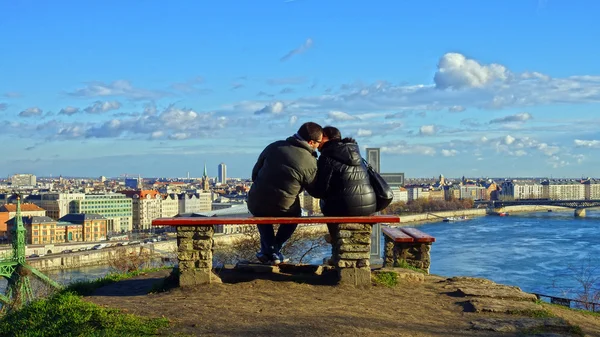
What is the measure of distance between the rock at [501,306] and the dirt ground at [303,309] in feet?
0.34

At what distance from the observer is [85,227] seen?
72.8 meters

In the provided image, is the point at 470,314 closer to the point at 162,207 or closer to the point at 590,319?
the point at 590,319

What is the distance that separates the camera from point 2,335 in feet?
16.8

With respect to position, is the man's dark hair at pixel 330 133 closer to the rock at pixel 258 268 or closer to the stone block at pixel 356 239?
the stone block at pixel 356 239

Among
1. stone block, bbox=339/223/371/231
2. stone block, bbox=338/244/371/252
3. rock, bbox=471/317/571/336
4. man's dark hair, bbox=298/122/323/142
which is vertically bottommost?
rock, bbox=471/317/571/336

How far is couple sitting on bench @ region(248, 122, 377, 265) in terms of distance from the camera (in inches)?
262

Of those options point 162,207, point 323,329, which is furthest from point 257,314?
point 162,207

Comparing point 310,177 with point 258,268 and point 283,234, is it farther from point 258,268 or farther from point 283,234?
point 258,268

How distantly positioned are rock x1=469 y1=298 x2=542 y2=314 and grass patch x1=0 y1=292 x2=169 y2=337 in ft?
7.99

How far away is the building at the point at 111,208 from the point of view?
282 ft

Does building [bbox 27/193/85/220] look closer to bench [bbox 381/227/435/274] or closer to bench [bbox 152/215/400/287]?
bench [bbox 381/227/435/274]

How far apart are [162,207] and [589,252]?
6983 centimetres

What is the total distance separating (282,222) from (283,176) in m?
0.43

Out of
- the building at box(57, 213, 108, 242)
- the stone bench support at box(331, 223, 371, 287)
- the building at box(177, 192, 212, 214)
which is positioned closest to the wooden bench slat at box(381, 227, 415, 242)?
the stone bench support at box(331, 223, 371, 287)
